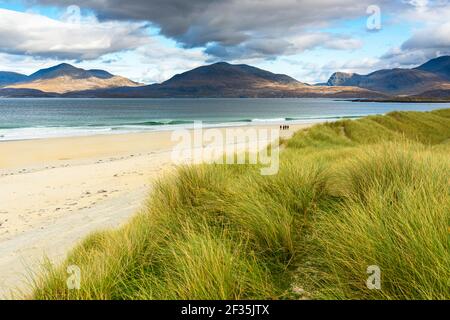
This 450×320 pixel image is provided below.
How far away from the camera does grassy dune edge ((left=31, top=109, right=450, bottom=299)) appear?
2822 millimetres

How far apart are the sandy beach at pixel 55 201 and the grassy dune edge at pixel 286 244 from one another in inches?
45.9

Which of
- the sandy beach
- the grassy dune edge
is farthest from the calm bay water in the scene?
the grassy dune edge

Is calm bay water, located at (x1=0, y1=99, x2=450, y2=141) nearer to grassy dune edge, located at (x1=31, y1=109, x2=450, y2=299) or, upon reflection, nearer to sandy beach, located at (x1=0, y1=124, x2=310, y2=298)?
sandy beach, located at (x1=0, y1=124, x2=310, y2=298)

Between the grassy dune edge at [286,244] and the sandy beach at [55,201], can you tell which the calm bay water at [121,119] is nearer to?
the sandy beach at [55,201]

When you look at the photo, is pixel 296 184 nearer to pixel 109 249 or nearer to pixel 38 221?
pixel 109 249

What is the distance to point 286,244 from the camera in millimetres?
3791

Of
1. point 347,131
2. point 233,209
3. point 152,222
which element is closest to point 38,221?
point 152,222

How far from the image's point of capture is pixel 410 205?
11.7ft

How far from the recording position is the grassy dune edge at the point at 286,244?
9.26 ft

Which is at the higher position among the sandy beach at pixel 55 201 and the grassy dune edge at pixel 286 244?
the grassy dune edge at pixel 286 244

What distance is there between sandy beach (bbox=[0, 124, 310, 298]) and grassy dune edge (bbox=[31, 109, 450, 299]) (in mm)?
1166

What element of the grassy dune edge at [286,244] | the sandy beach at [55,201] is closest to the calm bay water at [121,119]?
the sandy beach at [55,201]

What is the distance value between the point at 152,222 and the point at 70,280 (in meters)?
1.65

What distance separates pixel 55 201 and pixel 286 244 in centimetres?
915
